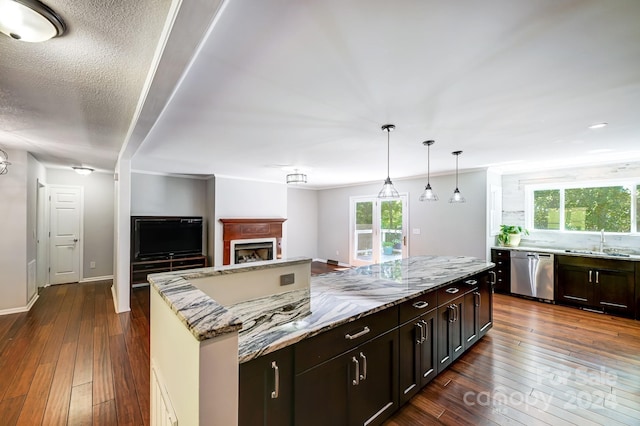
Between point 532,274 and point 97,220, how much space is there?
28.4 feet

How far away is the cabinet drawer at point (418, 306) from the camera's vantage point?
1950 mm

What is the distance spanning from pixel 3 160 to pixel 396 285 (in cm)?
518

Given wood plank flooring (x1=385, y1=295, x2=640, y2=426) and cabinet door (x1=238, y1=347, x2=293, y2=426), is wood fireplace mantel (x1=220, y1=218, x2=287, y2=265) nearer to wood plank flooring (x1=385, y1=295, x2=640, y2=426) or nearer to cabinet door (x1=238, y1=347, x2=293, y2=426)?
wood plank flooring (x1=385, y1=295, x2=640, y2=426)

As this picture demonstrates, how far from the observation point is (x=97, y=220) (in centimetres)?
577

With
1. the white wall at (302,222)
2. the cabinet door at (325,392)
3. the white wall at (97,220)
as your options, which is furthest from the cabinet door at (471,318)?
the white wall at (97,220)

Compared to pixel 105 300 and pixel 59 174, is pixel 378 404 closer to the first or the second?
pixel 105 300

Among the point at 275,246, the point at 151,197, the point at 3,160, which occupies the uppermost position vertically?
the point at 3,160

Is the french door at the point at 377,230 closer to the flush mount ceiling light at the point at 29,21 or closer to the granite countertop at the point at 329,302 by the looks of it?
the granite countertop at the point at 329,302

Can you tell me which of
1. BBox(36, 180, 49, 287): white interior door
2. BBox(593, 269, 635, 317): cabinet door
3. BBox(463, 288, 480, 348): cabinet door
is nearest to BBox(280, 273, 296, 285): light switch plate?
BBox(463, 288, 480, 348): cabinet door

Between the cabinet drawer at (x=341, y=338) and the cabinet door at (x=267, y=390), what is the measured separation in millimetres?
81

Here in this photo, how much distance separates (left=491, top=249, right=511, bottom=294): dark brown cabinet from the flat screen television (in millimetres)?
6144

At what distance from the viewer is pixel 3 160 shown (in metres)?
3.51

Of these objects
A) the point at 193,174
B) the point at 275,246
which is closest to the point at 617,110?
the point at 275,246

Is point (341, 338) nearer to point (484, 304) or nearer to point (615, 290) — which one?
point (484, 304)
